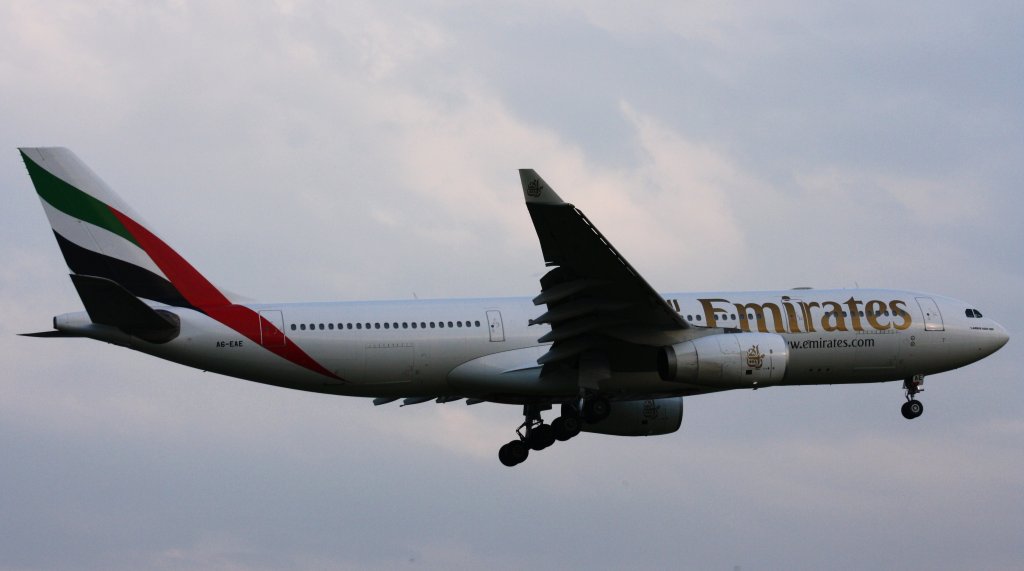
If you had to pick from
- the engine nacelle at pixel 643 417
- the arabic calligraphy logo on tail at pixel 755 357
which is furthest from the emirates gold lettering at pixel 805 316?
the engine nacelle at pixel 643 417

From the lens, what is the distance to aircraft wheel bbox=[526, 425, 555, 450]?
48500 mm

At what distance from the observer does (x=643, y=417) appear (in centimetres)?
5069

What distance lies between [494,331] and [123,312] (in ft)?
35.1

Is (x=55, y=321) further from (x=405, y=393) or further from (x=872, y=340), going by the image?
(x=872, y=340)

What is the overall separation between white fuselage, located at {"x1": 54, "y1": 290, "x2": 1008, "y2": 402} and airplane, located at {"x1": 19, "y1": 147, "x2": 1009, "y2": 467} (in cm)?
4

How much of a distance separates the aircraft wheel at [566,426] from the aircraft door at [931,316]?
11400 millimetres

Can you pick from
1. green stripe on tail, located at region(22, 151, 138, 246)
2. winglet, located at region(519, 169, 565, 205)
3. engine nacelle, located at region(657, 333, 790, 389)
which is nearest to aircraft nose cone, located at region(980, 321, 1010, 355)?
engine nacelle, located at region(657, 333, 790, 389)

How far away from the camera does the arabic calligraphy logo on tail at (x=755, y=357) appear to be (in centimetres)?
4200

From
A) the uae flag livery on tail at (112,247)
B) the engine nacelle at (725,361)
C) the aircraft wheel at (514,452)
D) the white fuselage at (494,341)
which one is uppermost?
the uae flag livery on tail at (112,247)

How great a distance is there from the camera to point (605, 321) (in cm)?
4266

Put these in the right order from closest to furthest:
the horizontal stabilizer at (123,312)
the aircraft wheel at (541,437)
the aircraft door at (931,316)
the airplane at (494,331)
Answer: the horizontal stabilizer at (123,312)
the airplane at (494,331)
the aircraft door at (931,316)
the aircraft wheel at (541,437)

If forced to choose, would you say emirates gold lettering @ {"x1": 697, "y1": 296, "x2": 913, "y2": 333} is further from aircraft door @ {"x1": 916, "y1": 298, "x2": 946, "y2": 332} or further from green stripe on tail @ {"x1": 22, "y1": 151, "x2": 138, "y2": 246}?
green stripe on tail @ {"x1": 22, "y1": 151, "x2": 138, "y2": 246}

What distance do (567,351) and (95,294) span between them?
43.6 feet

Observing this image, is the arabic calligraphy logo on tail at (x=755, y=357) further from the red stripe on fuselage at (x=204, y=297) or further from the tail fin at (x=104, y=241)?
the tail fin at (x=104, y=241)
